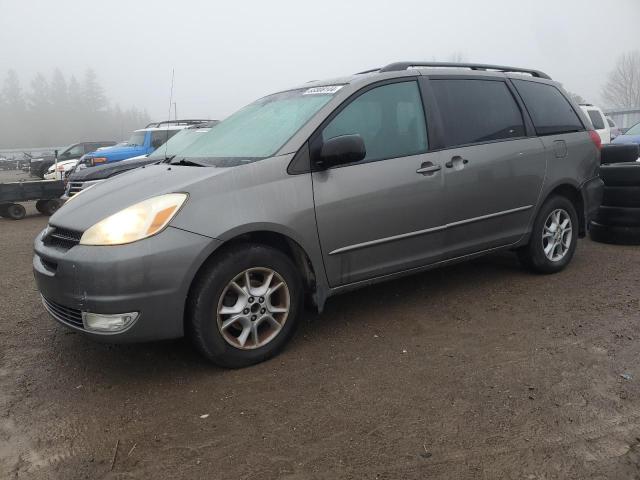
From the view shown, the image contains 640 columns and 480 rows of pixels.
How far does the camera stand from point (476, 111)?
14.1ft

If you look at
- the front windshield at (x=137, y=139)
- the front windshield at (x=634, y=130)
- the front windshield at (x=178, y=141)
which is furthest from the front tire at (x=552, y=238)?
the front windshield at (x=137, y=139)

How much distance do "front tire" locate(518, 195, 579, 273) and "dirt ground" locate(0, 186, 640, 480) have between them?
0.53 metres

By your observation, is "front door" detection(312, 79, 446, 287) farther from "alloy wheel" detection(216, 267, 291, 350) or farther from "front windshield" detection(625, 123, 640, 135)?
"front windshield" detection(625, 123, 640, 135)

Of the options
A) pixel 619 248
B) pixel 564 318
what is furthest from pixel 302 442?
pixel 619 248

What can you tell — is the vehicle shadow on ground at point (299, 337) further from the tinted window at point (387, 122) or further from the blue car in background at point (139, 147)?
the blue car in background at point (139, 147)

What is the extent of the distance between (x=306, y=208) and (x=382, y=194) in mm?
604

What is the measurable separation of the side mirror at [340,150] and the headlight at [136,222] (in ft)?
3.00

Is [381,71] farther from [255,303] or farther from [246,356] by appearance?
[246,356]

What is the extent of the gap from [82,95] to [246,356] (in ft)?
369

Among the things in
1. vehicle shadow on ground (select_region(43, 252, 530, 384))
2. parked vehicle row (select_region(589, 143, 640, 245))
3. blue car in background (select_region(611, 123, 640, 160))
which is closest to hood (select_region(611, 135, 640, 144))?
blue car in background (select_region(611, 123, 640, 160))

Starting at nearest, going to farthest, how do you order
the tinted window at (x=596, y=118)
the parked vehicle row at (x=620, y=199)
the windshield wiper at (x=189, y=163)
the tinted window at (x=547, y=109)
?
1. the windshield wiper at (x=189, y=163)
2. the tinted window at (x=547, y=109)
3. the parked vehicle row at (x=620, y=199)
4. the tinted window at (x=596, y=118)

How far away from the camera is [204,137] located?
432 cm

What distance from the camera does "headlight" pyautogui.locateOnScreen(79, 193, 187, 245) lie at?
2.92m

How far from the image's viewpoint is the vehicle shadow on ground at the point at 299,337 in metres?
3.29
